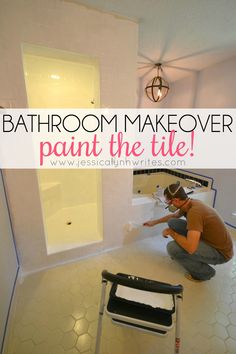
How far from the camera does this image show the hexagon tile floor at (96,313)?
42.9 inches

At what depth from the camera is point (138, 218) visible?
77.7 inches

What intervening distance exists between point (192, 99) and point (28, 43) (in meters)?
2.33

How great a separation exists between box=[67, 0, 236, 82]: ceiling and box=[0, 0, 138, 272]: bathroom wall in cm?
13

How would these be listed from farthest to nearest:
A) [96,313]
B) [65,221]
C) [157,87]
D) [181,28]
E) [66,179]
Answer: [66,179] < [65,221] < [157,87] < [181,28] < [96,313]

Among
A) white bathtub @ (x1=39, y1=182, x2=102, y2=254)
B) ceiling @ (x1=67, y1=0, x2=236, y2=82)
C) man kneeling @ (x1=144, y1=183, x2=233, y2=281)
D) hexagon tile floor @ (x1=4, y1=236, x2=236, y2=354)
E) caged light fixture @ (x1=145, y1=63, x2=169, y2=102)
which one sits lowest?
hexagon tile floor @ (x1=4, y1=236, x2=236, y2=354)

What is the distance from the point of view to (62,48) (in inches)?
50.8

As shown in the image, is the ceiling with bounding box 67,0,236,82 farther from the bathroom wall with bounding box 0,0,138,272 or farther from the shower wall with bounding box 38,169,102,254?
the shower wall with bounding box 38,169,102,254

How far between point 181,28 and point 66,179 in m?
2.28

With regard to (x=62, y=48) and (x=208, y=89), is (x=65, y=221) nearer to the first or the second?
(x=62, y=48)

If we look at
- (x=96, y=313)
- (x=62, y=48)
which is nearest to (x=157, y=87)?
(x=62, y=48)

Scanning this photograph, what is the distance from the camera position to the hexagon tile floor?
109 cm

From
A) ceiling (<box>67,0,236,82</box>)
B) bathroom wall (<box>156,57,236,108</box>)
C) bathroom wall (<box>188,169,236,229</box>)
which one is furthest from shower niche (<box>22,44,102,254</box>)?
bathroom wall (<box>188,169,236,229</box>)

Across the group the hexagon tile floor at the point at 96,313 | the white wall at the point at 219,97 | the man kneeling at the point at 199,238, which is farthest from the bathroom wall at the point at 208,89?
the hexagon tile floor at the point at 96,313

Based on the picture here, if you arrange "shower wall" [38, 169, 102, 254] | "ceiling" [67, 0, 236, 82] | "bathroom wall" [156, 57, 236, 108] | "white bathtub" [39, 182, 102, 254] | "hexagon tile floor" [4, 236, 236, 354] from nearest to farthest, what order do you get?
"hexagon tile floor" [4, 236, 236, 354] → "ceiling" [67, 0, 236, 82] → "white bathtub" [39, 182, 102, 254] → "shower wall" [38, 169, 102, 254] → "bathroom wall" [156, 57, 236, 108]
